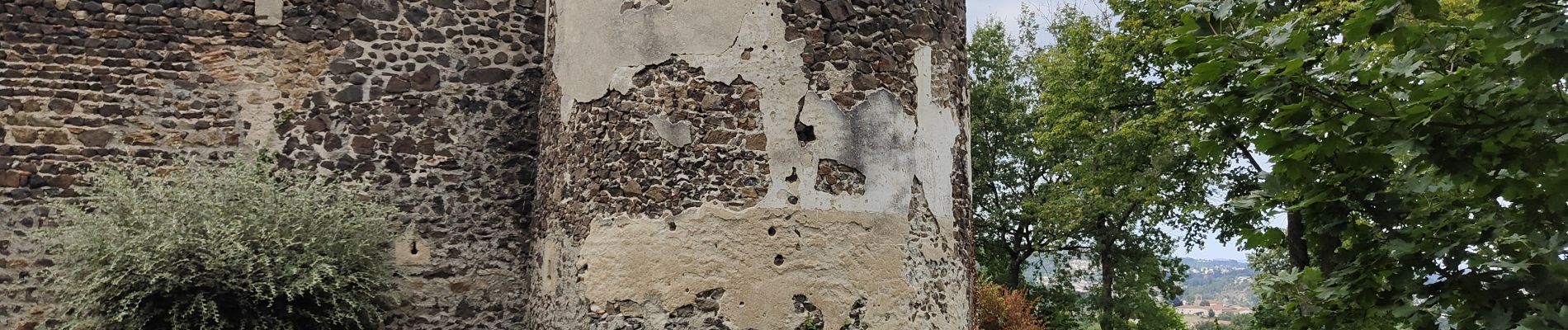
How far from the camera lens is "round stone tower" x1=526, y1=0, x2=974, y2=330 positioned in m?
7.64

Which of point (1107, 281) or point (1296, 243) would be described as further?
point (1107, 281)

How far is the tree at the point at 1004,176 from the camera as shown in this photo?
83.0 feet

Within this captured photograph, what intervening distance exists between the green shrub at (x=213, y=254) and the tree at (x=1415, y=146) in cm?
534

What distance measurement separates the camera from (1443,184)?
23.0 ft

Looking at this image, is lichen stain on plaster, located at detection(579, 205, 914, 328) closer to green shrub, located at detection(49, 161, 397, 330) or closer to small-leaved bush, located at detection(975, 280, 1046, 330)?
green shrub, located at detection(49, 161, 397, 330)

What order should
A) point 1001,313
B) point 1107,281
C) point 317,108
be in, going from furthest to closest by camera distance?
point 1107,281
point 1001,313
point 317,108

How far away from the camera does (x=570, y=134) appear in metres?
8.38

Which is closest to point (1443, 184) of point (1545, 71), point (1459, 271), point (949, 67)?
point (1459, 271)

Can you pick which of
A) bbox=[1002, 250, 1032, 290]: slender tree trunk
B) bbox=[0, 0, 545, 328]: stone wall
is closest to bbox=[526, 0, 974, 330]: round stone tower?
bbox=[0, 0, 545, 328]: stone wall

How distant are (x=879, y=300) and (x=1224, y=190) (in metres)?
12.5

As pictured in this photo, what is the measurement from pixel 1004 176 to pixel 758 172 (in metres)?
18.6

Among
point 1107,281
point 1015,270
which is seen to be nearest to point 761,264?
point 1107,281

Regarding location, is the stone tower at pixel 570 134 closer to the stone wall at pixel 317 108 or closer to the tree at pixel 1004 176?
the stone wall at pixel 317 108

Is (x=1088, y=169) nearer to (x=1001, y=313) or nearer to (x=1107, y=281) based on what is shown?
(x=1001, y=313)
